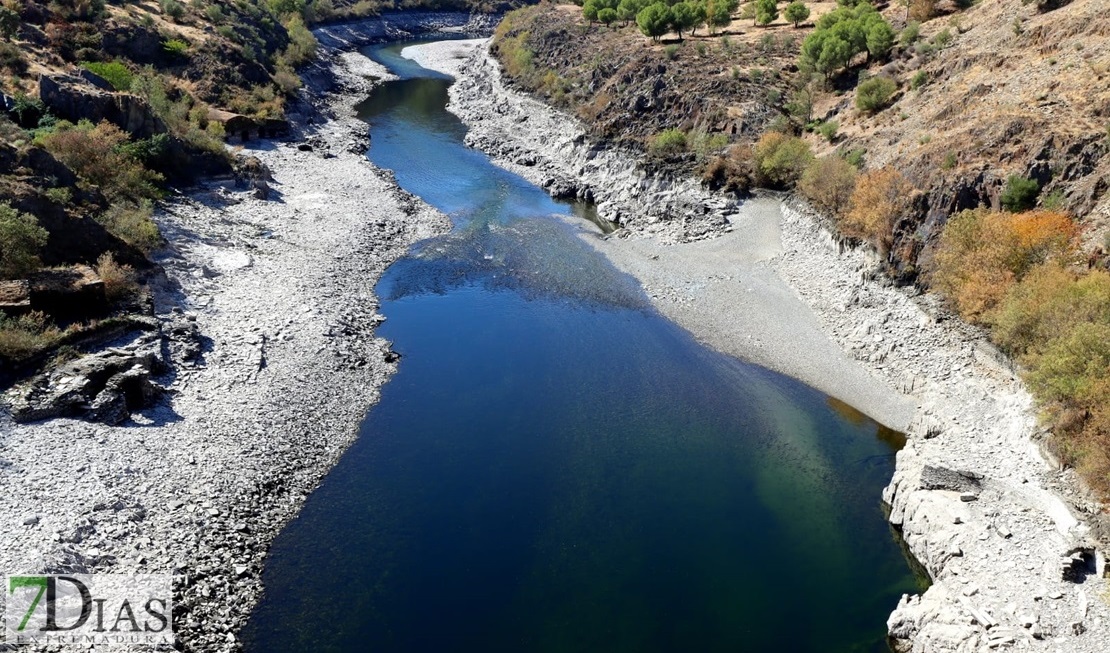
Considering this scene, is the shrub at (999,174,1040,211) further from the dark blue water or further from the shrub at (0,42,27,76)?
the shrub at (0,42,27,76)

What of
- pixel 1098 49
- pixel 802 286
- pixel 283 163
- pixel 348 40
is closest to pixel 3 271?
pixel 283 163

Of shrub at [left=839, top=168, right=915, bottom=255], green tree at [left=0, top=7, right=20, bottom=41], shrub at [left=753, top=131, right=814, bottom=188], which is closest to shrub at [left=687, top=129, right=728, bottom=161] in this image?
shrub at [left=753, top=131, right=814, bottom=188]

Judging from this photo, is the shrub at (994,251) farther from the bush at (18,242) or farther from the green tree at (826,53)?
the bush at (18,242)

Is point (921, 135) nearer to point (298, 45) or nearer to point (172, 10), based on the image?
A: point (172, 10)

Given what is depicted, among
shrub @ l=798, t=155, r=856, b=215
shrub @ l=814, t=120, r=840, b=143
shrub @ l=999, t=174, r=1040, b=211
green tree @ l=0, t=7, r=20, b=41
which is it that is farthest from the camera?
green tree @ l=0, t=7, r=20, b=41

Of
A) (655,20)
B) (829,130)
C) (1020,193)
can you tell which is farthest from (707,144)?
(1020,193)

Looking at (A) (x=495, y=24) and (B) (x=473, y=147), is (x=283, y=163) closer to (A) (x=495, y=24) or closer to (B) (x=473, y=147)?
(B) (x=473, y=147)

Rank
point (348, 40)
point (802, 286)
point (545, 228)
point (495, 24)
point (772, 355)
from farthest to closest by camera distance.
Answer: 1. point (495, 24)
2. point (348, 40)
3. point (545, 228)
4. point (802, 286)
5. point (772, 355)
